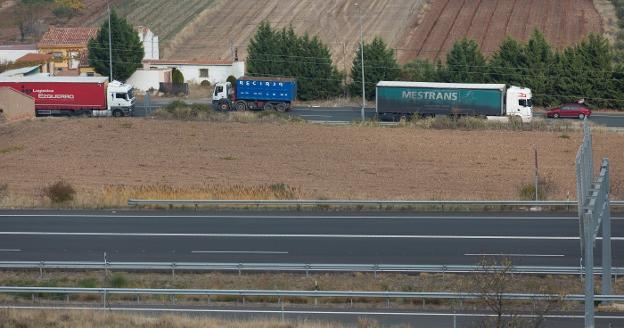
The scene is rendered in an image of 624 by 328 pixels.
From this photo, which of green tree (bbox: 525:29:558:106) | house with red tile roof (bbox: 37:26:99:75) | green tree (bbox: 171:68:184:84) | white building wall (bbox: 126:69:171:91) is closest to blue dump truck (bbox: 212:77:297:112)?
green tree (bbox: 171:68:184:84)

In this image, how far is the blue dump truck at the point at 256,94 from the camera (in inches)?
2122

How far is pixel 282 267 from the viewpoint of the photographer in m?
22.0

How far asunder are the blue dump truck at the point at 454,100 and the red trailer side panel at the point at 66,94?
13607mm

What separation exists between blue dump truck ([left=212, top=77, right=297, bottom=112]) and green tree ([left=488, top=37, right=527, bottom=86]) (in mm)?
11263

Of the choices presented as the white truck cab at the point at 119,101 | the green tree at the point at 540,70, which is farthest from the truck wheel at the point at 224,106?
the green tree at the point at 540,70

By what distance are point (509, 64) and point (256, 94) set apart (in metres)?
13.9

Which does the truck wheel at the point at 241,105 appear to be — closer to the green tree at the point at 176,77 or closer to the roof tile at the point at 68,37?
the green tree at the point at 176,77

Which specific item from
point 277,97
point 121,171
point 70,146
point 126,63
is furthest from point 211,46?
point 121,171

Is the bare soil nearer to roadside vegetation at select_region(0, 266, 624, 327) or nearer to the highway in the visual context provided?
the highway

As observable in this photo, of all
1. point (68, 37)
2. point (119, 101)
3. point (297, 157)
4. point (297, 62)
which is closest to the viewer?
point (297, 157)

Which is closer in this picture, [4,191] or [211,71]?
[4,191]

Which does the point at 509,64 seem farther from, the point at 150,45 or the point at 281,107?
the point at 150,45

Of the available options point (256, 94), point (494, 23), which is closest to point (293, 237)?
point (256, 94)

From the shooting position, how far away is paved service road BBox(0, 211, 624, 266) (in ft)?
79.3
